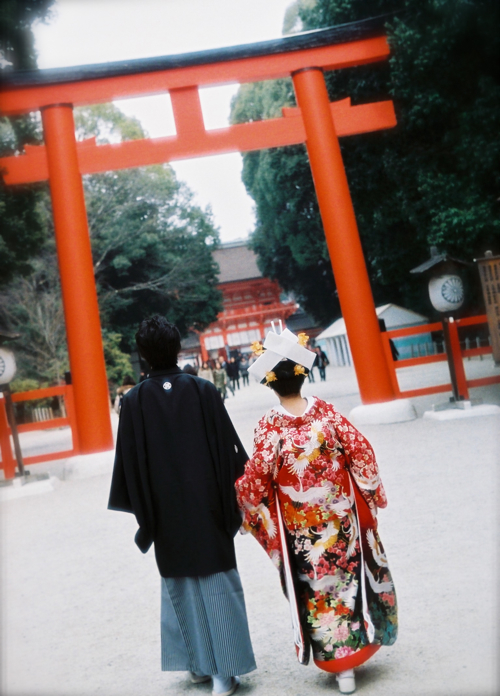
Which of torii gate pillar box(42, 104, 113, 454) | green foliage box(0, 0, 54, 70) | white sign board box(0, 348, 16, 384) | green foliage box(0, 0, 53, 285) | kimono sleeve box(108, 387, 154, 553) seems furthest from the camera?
green foliage box(0, 0, 53, 285)

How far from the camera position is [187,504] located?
2.37 metres

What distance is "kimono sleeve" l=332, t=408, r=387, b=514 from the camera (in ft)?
7.65

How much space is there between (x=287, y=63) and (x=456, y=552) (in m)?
6.68

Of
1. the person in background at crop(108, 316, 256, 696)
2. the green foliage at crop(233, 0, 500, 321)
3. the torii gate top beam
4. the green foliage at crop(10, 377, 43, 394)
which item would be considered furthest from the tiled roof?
the person in background at crop(108, 316, 256, 696)

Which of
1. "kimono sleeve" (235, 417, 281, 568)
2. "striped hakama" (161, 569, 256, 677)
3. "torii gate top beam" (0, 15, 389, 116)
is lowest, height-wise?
"striped hakama" (161, 569, 256, 677)

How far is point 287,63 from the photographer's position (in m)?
8.38

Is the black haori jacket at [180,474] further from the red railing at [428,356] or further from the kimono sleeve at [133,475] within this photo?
the red railing at [428,356]

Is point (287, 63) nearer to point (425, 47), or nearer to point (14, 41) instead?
point (425, 47)

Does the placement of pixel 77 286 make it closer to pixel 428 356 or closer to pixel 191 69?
pixel 191 69

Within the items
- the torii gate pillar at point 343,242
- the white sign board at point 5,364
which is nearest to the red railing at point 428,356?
the torii gate pillar at point 343,242

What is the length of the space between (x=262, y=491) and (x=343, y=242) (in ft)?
20.3

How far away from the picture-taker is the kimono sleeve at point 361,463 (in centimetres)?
233

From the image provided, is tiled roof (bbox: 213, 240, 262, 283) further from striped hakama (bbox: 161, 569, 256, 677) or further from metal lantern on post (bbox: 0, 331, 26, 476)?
striped hakama (bbox: 161, 569, 256, 677)

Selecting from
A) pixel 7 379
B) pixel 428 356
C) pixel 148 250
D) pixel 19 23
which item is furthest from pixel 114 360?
pixel 19 23
